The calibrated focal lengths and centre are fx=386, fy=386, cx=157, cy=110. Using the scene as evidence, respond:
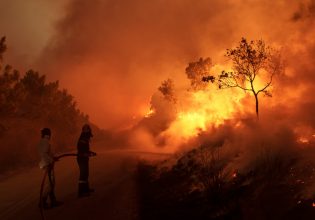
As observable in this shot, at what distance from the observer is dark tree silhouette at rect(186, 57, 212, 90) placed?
186 ft

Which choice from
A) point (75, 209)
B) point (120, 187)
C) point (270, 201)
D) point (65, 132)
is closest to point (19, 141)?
point (65, 132)

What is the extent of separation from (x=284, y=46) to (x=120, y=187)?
30.9 meters

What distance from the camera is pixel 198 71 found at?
5728cm

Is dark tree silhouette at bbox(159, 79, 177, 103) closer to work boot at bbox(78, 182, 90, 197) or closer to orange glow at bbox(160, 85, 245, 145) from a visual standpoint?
orange glow at bbox(160, 85, 245, 145)

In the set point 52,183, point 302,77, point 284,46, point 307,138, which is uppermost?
point 284,46

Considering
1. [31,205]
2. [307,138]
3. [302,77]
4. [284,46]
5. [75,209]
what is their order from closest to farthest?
[75,209], [31,205], [307,138], [302,77], [284,46]

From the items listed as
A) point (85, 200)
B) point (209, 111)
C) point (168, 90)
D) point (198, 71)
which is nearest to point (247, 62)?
point (209, 111)

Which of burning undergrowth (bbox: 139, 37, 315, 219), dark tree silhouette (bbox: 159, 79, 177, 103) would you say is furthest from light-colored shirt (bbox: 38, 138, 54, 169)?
dark tree silhouette (bbox: 159, 79, 177, 103)

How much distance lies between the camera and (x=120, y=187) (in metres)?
16.3

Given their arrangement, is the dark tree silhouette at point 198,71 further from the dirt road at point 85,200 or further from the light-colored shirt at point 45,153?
the light-colored shirt at point 45,153

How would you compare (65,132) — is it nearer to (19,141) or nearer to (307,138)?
(19,141)

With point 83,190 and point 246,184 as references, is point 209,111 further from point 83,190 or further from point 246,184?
point 246,184

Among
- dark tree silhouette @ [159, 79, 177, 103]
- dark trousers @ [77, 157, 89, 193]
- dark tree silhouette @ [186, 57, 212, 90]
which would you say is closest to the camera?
dark trousers @ [77, 157, 89, 193]

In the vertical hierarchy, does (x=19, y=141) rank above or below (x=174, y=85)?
below
